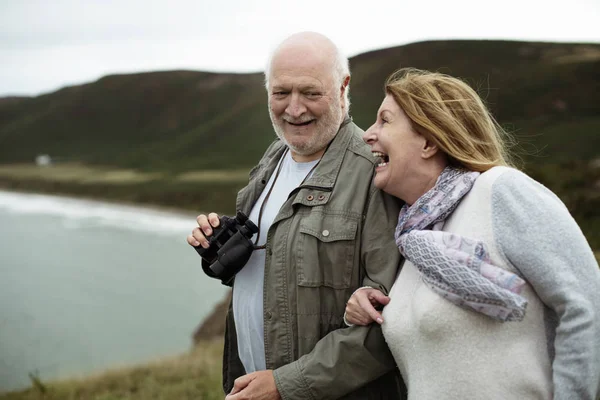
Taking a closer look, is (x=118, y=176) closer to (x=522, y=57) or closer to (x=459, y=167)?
(x=522, y=57)

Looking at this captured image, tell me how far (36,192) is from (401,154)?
6010 cm

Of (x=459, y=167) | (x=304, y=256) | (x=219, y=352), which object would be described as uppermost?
(x=459, y=167)

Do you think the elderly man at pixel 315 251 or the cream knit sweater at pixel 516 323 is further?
the elderly man at pixel 315 251

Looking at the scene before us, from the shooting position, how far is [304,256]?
2.44m

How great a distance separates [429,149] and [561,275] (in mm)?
668

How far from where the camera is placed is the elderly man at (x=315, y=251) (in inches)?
92.8

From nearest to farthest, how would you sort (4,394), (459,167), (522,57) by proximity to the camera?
(459,167) → (4,394) → (522,57)

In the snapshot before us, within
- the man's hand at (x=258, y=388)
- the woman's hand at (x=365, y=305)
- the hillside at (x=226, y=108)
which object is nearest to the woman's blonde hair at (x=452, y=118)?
the woman's hand at (x=365, y=305)

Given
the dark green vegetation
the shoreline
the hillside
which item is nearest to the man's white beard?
the dark green vegetation

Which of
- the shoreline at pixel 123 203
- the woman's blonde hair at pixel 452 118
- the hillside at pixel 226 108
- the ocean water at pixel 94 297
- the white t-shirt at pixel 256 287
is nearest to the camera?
the woman's blonde hair at pixel 452 118

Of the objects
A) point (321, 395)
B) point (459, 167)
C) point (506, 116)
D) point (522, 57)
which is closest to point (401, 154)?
point (459, 167)

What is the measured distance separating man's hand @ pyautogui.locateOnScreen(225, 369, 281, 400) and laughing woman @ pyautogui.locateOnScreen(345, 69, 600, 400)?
476 millimetres

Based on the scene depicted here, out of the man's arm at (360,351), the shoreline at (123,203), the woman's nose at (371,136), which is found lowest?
the shoreline at (123,203)

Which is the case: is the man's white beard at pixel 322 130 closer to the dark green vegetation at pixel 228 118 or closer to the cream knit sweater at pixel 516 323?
the cream knit sweater at pixel 516 323
